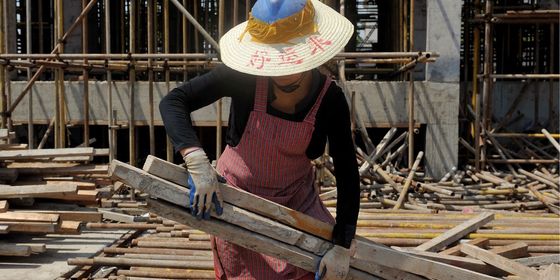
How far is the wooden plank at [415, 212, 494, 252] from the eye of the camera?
15.4ft

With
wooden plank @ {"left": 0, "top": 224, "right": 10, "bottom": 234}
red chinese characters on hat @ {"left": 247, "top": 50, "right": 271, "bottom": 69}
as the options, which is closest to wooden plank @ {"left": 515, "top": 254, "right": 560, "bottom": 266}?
red chinese characters on hat @ {"left": 247, "top": 50, "right": 271, "bottom": 69}

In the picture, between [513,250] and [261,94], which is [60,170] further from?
[513,250]

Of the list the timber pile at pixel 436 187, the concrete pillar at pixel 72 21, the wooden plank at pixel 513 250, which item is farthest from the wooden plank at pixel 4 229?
the concrete pillar at pixel 72 21

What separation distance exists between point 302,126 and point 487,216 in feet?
11.3

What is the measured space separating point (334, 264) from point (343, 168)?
1.55 feet

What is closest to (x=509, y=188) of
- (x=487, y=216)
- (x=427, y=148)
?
(x=427, y=148)

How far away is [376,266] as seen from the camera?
2992 mm

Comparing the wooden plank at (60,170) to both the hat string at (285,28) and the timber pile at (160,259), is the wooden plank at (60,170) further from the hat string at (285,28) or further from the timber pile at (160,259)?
the hat string at (285,28)

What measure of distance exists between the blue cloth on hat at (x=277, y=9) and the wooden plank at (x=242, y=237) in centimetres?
94

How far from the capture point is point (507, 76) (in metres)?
11.0

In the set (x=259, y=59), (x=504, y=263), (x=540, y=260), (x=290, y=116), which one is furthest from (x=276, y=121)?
(x=540, y=260)

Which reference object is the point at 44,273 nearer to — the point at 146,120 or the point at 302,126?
the point at 302,126

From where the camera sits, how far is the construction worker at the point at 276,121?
8.05 feet

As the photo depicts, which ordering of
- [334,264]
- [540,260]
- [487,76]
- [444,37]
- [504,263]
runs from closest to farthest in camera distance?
1. [334,264]
2. [504,263]
3. [540,260]
4. [444,37]
5. [487,76]
